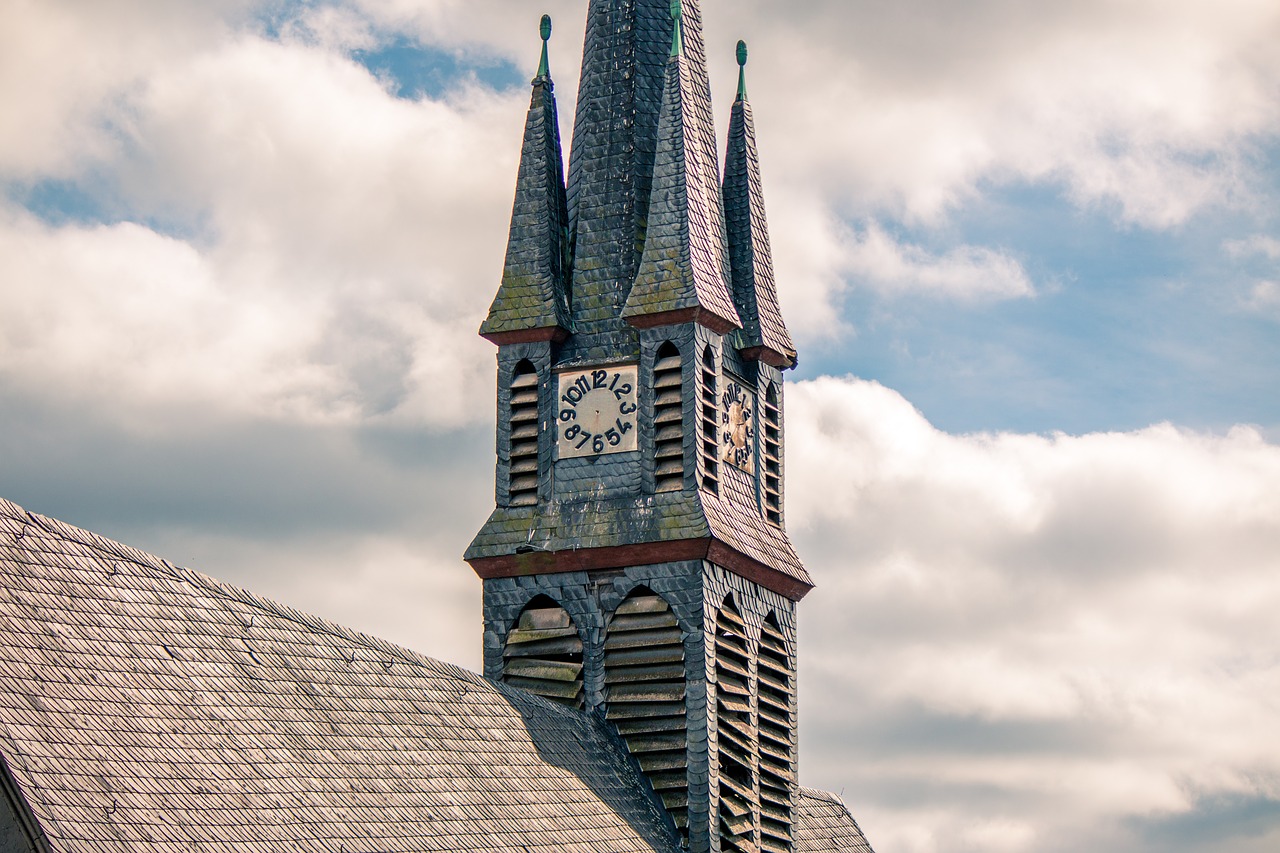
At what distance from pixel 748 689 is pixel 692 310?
6.69 meters

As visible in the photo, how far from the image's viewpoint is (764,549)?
4656 cm

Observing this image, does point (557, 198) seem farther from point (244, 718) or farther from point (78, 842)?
point (78, 842)

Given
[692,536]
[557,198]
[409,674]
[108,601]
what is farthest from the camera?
[557,198]

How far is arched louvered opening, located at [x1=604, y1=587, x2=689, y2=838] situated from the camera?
143ft

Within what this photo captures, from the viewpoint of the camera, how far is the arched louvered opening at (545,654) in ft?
147

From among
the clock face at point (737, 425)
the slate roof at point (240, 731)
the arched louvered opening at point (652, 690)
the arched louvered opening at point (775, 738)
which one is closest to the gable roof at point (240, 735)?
the slate roof at point (240, 731)

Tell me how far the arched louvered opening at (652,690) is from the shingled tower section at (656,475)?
0.04m

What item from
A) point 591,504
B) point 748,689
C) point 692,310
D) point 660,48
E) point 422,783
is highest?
point 660,48

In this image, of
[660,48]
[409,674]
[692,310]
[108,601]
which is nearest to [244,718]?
[108,601]

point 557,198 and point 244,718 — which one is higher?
point 557,198

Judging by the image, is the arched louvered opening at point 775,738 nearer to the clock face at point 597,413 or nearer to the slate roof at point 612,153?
the clock face at point 597,413

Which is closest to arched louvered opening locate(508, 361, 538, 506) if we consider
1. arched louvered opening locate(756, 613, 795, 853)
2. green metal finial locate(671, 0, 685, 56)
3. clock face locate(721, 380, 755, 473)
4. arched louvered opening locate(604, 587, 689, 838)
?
arched louvered opening locate(604, 587, 689, 838)

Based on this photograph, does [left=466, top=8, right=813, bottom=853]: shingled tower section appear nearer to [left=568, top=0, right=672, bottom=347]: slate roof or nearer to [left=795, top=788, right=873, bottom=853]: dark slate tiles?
[left=568, top=0, right=672, bottom=347]: slate roof

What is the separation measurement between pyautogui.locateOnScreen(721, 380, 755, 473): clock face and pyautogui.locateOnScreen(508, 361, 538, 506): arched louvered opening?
3374 millimetres
